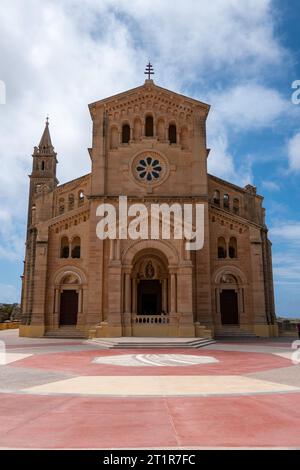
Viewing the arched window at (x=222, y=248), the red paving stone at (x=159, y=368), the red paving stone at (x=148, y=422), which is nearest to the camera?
the red paving stone at (x=148, y=422)

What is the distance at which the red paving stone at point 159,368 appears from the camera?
1569cm

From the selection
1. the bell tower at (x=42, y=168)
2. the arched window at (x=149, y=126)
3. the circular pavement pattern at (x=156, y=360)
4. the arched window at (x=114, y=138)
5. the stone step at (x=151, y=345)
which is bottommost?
the circular pavement pattern at (x=156, y=360)

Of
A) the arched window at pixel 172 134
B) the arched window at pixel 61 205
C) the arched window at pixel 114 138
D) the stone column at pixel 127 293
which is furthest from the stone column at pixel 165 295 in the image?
the arched window at pixel 172 134

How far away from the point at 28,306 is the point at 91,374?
23808 millimetres

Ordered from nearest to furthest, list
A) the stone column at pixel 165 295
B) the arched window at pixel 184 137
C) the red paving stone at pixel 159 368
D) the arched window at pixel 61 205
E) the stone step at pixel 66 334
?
the red paving stone at pixel 159 368 < the stone step at pixel 66 334 < the stone column at pixel 165 295 < the arched window at pixel 184 137 < the arched window at pixel 61 205

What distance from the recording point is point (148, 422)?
830 centimetres

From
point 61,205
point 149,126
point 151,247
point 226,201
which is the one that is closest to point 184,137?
point 149,126

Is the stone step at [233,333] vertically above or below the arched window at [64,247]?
below

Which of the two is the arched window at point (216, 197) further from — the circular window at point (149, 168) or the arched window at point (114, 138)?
the arched window at point (114, 138)

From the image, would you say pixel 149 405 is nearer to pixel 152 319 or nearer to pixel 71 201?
pixel 152 319

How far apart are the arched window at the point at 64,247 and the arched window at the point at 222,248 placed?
13878 mm

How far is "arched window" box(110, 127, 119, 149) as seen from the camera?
128 feet

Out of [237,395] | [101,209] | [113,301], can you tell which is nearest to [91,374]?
[237,395]

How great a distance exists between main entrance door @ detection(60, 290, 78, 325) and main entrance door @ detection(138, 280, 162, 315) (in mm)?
5717
